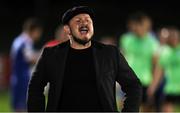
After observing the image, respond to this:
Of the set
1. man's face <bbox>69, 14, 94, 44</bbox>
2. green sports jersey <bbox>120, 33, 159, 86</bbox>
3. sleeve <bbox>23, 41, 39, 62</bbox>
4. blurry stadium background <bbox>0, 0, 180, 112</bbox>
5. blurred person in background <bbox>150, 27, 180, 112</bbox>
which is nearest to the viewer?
man's face <bbox>69, 14, 94, 44</bbox>

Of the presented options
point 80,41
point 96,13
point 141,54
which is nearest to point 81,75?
point 80,41

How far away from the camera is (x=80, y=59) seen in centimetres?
651

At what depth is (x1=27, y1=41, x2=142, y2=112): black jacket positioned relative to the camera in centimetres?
642

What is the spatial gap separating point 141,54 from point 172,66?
582mm

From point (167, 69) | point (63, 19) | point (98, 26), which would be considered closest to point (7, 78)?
point (98, 26)

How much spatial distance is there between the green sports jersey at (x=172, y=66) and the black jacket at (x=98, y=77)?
18.6 ft

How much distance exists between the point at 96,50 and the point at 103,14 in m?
21.8

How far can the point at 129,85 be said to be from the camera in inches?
259

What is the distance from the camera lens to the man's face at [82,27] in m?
6.41

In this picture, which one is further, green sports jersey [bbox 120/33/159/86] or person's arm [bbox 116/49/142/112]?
green sports jersey [bbox 120/33/159/86]

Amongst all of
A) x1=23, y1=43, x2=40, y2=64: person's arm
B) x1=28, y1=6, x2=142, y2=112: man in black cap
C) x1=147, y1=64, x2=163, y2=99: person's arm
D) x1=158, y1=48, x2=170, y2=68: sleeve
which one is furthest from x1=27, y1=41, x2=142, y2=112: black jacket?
x1=23, y1=43, x2=40, y2=64: person's arm

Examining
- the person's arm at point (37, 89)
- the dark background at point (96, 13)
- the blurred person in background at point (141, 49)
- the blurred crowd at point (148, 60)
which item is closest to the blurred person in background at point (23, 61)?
the blurred crowd at point (148, 60)

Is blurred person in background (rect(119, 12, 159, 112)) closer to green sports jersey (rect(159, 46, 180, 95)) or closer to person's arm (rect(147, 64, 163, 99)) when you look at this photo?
person's arm (rect(147, 64, 163, 99))

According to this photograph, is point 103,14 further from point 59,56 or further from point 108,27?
point 59,56
